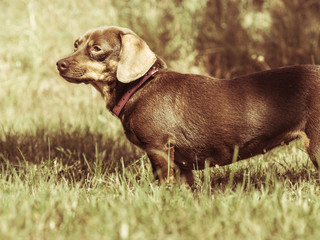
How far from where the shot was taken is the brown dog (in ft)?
8.93

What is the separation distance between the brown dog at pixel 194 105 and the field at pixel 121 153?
0.21 meters

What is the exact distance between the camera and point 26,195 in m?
2.57

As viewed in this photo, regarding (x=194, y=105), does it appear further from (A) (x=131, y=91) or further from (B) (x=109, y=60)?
(B) (x=109, y=60)

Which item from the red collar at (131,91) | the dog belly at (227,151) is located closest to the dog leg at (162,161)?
the dog belly at (227,151)

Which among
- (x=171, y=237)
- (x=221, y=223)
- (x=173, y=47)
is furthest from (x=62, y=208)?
(x=173, y=47)

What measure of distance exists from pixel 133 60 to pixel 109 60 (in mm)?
200

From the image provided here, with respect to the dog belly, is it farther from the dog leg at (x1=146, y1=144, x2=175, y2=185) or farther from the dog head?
the dog head

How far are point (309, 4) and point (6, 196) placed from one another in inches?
188

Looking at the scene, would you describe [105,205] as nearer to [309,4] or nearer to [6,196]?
[6,196]

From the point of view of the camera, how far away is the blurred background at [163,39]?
5.40 metres

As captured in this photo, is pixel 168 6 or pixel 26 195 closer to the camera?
pixel 26 195

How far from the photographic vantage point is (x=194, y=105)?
2844 mm

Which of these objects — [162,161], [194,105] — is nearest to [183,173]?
[162,161]

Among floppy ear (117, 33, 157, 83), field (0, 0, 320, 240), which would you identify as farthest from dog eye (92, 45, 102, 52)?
field (0, 0, 320, 240)
